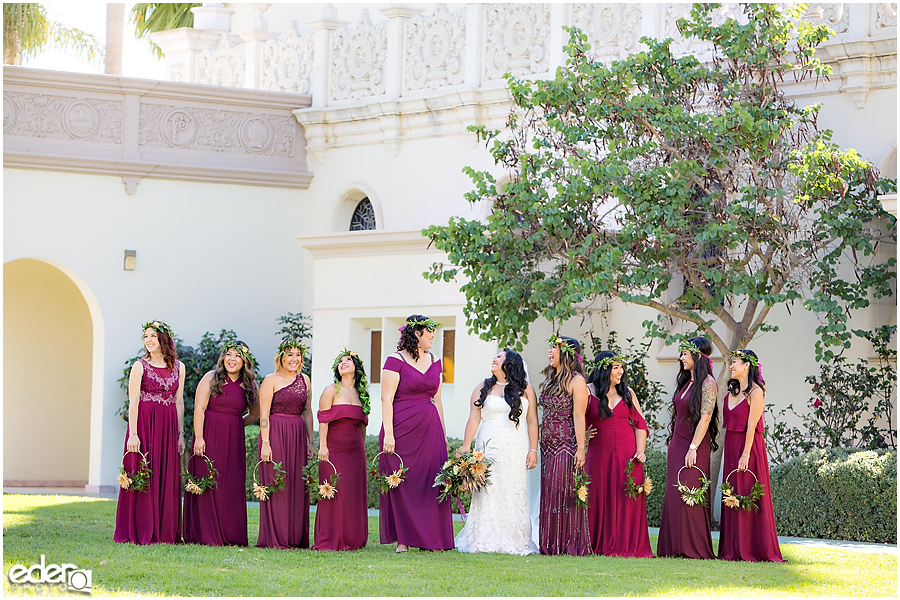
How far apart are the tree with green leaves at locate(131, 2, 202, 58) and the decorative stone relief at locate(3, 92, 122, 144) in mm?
7476

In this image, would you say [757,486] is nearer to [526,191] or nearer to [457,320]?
[526,191]

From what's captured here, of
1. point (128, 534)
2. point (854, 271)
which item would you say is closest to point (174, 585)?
point (128, 534)

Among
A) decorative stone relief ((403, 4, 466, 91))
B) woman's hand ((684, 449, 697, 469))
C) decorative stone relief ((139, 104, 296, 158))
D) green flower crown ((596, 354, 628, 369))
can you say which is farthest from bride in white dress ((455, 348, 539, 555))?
decorative stone relief ((139, 104, 296, 158))

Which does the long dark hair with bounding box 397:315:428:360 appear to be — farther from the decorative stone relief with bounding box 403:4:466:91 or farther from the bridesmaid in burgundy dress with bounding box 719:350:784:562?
the decorative stone relief with bounding box 403:4:466:91

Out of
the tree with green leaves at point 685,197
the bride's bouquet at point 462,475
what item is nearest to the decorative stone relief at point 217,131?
the tree with green leaves at point 685,197

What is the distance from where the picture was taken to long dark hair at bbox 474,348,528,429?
1075 cm

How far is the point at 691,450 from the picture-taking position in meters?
10.6

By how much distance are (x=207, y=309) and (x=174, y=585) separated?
10.5 metres

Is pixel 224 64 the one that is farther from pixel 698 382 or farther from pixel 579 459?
pixel 698 382

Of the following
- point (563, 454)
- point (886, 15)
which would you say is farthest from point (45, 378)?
point (886, 15)

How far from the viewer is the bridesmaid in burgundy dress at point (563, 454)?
35.1 ft

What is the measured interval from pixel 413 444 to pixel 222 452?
158 cm

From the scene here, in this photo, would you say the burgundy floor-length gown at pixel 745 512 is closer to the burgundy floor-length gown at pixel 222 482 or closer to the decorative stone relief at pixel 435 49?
the burgundy floor-length gown at pixel 222 482

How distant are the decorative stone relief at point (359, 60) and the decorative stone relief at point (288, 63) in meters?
0.53
